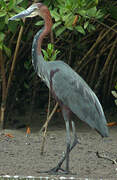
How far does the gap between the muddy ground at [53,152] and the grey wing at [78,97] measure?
0.45 m

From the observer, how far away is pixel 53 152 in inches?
252

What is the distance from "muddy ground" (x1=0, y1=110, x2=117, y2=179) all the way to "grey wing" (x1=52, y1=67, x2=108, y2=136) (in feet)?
1.48

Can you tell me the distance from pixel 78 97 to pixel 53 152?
3.46 ft

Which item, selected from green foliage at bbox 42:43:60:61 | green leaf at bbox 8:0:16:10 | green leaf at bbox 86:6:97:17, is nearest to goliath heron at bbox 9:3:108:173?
green foliage at bbox 42:43:60:61

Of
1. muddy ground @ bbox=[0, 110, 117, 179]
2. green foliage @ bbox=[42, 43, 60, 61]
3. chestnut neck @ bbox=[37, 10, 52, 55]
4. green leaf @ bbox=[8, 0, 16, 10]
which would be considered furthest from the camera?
green leaf @ bbox=[8, 0, 16, 10]

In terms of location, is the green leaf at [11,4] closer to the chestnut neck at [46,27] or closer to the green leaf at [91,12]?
the chestnut neck at [46,27]

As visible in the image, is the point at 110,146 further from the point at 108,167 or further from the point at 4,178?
the point at 4,178

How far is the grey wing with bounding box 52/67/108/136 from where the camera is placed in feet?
18.1

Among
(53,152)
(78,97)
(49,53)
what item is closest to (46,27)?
(49,53)

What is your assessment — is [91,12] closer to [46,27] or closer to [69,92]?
[46,27]

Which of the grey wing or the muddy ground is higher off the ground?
the grey wing

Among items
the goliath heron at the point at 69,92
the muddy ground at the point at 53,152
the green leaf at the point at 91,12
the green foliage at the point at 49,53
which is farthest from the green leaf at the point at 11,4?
the muddy ground at the point at 53,152

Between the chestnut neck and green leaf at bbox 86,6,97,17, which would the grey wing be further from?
green leaf at bbox 86,6,97,17

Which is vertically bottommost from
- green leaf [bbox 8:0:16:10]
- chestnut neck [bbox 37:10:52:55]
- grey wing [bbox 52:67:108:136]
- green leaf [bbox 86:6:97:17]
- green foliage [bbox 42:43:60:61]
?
grey wing [bbox 52:67:108:136]
